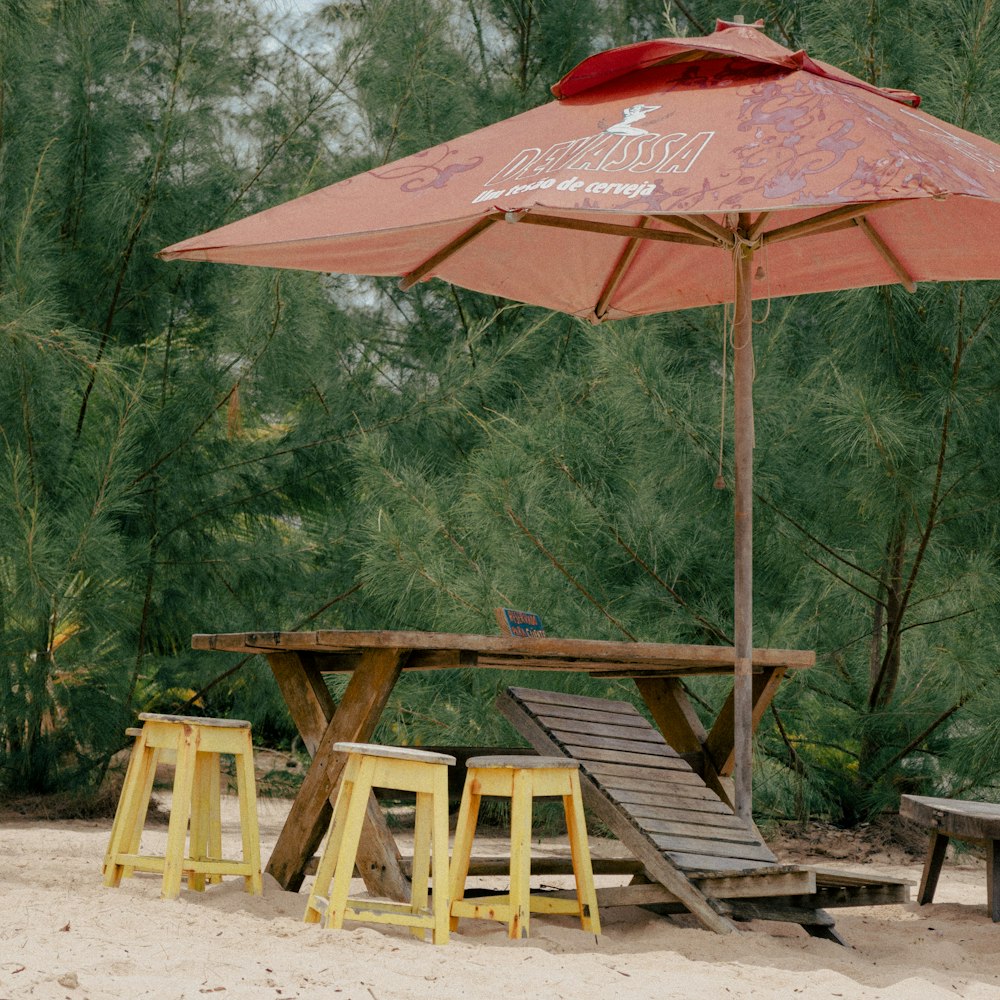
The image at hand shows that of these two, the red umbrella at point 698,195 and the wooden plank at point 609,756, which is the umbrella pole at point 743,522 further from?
the wooden plank at point 609,756

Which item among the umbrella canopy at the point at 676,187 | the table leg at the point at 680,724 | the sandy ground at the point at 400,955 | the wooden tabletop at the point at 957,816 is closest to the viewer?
the sandy ground at the point at 400,955

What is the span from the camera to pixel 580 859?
3.05m

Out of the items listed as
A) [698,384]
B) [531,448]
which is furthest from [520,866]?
[698,384]

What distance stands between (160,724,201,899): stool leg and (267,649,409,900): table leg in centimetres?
33

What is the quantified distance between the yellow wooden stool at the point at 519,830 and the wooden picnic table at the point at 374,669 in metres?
0.26

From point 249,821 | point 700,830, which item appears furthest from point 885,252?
point 249,821

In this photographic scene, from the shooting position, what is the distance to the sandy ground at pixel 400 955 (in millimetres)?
2250

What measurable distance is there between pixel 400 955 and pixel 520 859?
0.41 m

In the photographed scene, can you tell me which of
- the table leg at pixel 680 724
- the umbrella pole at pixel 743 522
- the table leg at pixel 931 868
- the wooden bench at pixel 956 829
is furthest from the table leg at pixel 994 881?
the umbrella pole at pixel 743 522

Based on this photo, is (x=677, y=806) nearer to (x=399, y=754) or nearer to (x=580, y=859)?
(x=580, y=859)

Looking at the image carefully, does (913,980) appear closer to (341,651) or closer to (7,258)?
(341,651)

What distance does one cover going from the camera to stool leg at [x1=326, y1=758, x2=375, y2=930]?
9.07ft

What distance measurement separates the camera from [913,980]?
2721 mm

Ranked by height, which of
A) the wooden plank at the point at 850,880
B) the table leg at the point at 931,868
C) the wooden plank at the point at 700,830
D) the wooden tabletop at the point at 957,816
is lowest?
the table leg at the point at 931,868
